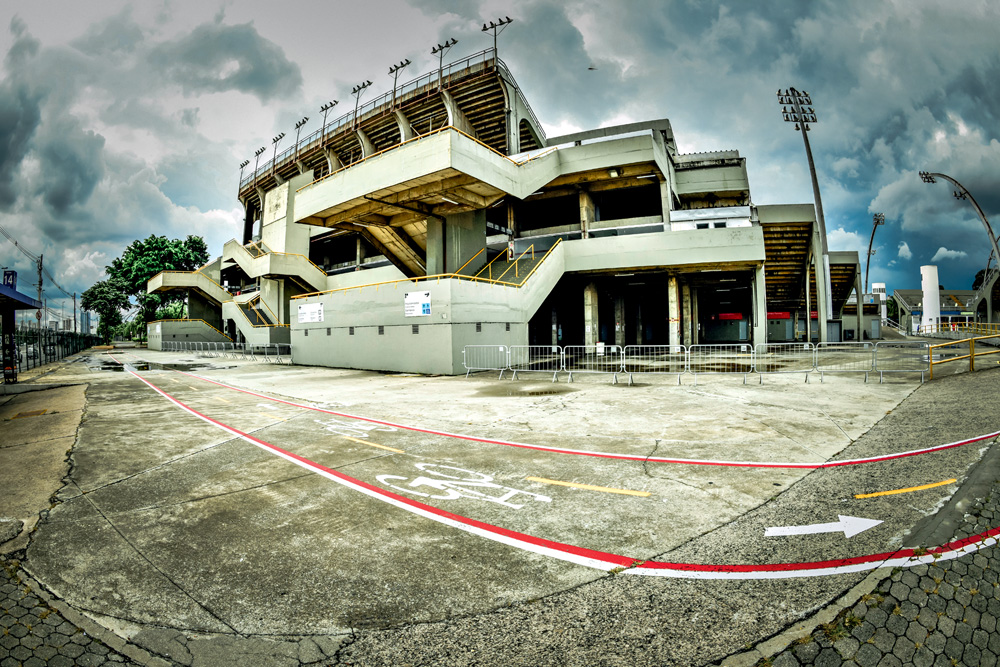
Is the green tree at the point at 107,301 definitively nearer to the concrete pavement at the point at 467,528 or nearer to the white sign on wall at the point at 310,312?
the white sign on wall at the point at 310,312

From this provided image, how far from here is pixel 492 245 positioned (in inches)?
1388

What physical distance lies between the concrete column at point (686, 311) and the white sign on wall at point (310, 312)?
2699 centimetres

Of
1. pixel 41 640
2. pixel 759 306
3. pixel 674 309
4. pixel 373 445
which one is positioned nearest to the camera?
pixel 41 640

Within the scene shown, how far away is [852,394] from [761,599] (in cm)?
1183

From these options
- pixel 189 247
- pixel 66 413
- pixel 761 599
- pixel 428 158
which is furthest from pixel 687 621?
pixel 189 247

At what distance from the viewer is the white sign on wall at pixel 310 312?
25.7 metres

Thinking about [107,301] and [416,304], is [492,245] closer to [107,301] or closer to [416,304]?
[416,304]

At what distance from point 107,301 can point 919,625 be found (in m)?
88.8

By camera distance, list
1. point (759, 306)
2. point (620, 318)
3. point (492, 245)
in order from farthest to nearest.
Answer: point (620, 318), point (492, 245), point (759, 306)

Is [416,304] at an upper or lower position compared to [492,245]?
lower

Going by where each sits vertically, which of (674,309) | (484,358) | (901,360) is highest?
(674,309)

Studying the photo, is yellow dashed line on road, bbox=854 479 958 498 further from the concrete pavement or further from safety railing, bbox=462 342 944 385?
safety railing, bbox=462 342 944 385

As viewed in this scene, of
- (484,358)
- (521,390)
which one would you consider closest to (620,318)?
(484,358)

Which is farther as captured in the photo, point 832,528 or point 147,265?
point 147,265
